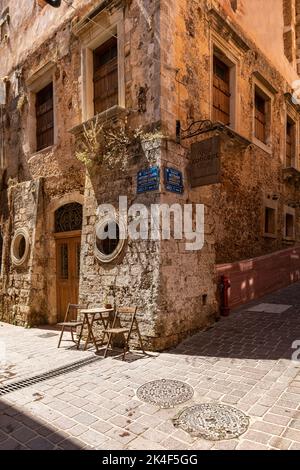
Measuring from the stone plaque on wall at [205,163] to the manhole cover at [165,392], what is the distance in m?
3.34

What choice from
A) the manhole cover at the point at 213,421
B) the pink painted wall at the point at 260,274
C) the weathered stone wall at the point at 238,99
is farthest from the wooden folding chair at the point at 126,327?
the weathered stone wall at the point at 238,99

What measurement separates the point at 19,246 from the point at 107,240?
3.85m

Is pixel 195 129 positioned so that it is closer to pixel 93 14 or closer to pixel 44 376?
pixel 93 14

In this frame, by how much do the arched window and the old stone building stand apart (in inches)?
1.7

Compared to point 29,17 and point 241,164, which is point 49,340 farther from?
point 29,17

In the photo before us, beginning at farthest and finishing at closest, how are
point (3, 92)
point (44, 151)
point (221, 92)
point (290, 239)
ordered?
point (290, 239), point (3, 92), point (44, 151), point (221, 92)

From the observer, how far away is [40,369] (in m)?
4.81

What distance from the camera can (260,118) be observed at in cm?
1021

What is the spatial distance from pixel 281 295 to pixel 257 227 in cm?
206

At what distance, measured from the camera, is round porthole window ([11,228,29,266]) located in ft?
28.2

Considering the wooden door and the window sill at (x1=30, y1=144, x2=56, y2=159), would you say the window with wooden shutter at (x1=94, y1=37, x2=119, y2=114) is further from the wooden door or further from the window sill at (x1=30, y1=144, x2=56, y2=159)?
the wooden door

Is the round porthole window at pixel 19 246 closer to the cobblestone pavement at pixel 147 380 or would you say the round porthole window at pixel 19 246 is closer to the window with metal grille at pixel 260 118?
the cobblestone pavement at pixel 147 380

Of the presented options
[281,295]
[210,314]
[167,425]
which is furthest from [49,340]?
[281,295]

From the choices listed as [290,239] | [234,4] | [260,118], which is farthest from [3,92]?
[290,239]
